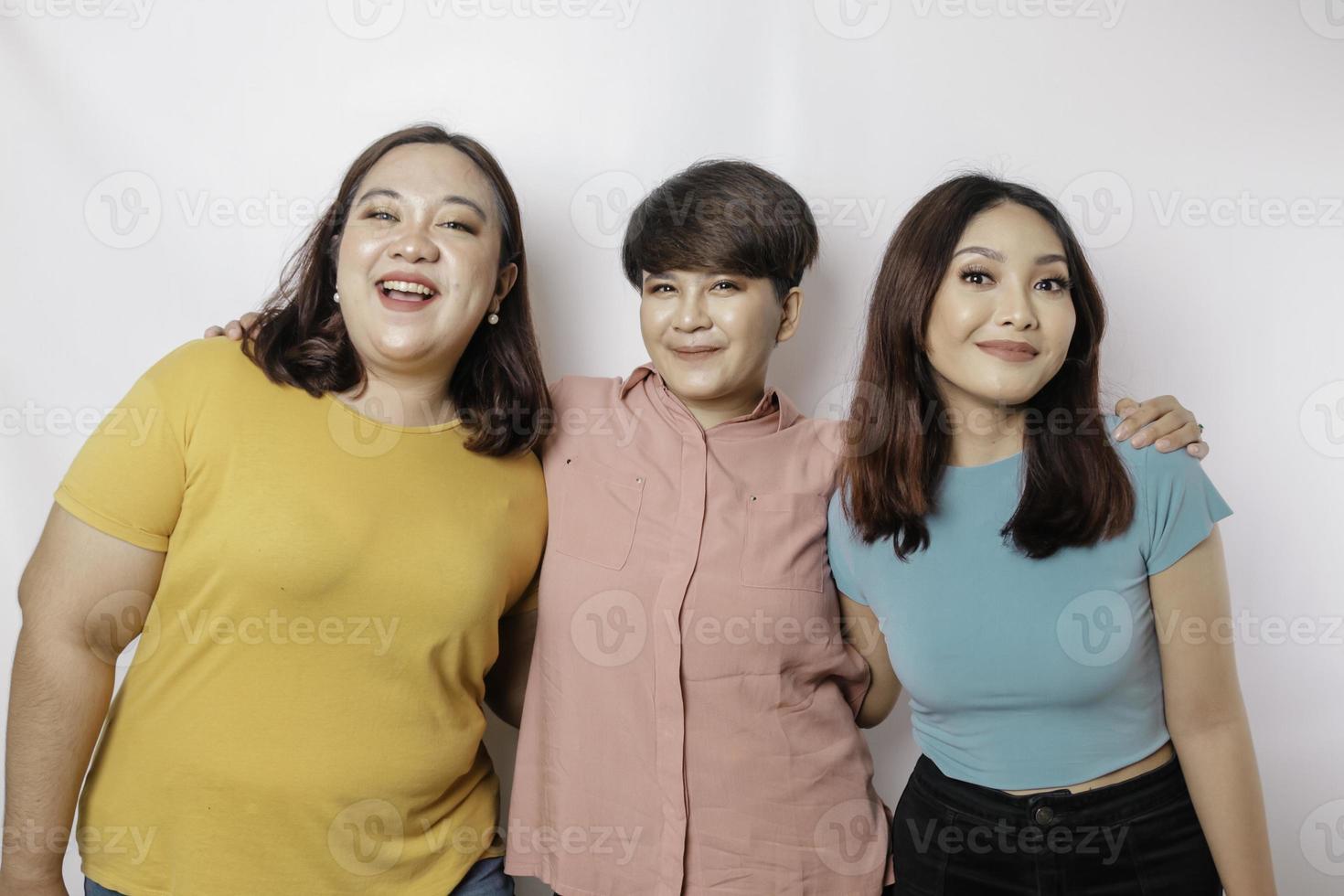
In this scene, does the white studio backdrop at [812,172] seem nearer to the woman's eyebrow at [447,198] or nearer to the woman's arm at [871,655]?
the woman's eyebrow at [447,198]

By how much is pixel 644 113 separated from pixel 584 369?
1.95 ft

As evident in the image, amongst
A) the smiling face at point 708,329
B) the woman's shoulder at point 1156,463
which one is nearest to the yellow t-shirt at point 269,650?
the smiling face at point 708,329

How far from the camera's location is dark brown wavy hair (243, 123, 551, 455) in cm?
169

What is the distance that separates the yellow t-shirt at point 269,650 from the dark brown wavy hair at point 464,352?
0.18 ft

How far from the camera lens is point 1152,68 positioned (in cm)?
231

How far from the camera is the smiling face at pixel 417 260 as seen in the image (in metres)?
1.66

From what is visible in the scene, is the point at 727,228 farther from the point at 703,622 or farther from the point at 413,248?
the point at 703,622

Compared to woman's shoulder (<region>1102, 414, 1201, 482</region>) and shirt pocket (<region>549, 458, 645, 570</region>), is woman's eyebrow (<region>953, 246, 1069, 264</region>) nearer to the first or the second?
woman's shoulder (<region>1102, 414, 1201, 482</region>)

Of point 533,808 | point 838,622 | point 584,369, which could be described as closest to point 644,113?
point 584,369

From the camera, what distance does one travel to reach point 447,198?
172cm

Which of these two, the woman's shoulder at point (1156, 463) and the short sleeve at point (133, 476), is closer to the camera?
the short sleeve at point (133, 476)

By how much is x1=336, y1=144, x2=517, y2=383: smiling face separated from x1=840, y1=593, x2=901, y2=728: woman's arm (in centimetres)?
86

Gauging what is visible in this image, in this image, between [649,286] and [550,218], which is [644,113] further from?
[649,286]

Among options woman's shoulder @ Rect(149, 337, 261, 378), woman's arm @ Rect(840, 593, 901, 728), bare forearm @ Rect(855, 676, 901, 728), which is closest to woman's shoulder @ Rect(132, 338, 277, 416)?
woman's shoulder @ Rect(149, 337, 261, 378)
